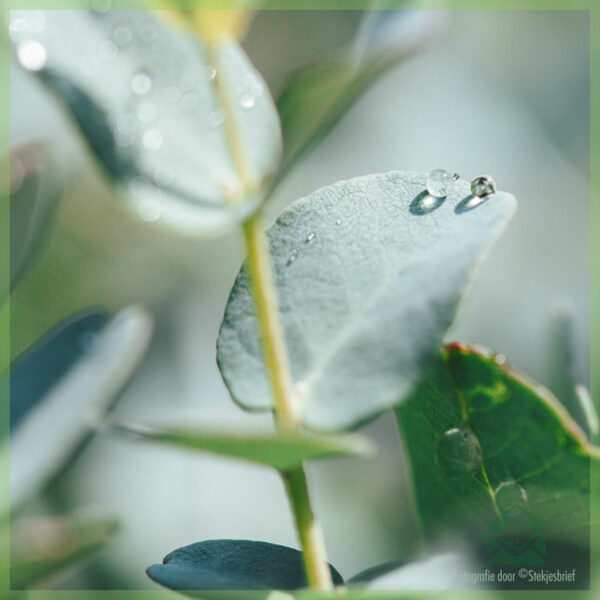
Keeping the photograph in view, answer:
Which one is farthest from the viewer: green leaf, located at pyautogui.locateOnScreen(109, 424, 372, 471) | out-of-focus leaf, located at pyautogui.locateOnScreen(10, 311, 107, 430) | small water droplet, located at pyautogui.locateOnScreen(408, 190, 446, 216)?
out-of-focus leaf, located at pyautogui.locateOnScreen(10, 311, 107, 430)

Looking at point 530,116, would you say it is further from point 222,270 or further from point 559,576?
point 559,576

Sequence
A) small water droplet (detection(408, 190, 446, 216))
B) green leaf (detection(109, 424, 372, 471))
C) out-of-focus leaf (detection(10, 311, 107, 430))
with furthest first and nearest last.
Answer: out-of-focus leaf (detection(10, 311, 107, 430)) < small water droplet (detection(408, 190, 446, 216)) < green leaf (detection(109, 424, 372, 471))

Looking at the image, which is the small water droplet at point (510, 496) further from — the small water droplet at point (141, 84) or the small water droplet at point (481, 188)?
the small water droplet at point (141, 84)

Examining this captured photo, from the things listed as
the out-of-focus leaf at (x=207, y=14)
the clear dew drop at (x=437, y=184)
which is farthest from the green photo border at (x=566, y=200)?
the clear dew drop at (x=437, y=184)

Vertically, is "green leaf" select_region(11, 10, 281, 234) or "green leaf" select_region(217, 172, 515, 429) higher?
"green leaf" select_region(11, 10, 281, 234)

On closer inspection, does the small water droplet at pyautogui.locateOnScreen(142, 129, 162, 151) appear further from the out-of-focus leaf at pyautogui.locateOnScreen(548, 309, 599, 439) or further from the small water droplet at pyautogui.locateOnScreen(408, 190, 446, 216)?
the out-of-focus leaf at pyautogui.locateOnScreen(548, 309, 599, 439)

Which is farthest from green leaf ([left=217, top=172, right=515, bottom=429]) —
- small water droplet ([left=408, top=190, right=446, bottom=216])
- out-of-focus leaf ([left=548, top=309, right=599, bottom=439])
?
out-of-focus leaf ([left=548, top=309, right=599, bottom=439])
